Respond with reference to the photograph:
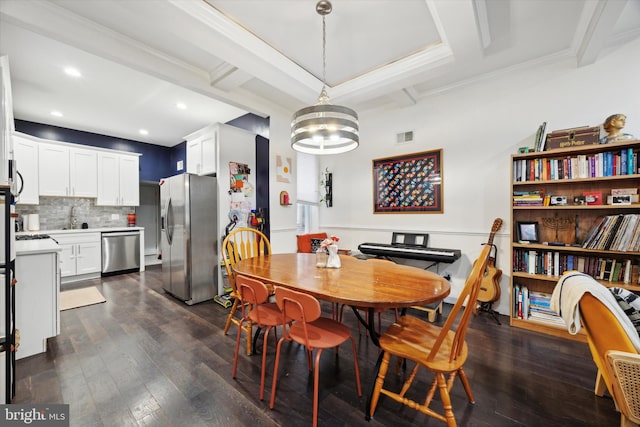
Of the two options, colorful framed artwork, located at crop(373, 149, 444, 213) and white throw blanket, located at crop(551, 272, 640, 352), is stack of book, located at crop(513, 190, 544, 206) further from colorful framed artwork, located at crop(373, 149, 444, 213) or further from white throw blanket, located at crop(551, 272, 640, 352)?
white throw blanket, located at crop(551, 272, 640, 352)

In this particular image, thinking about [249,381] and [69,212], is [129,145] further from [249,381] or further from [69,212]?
[249,381]

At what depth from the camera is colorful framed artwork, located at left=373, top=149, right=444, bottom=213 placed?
347 centimetres

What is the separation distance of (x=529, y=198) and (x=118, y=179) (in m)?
6.88

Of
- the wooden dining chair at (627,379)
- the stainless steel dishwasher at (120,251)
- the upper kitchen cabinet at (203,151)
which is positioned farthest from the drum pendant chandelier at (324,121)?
the stainless steel dishwasher at (120,251)

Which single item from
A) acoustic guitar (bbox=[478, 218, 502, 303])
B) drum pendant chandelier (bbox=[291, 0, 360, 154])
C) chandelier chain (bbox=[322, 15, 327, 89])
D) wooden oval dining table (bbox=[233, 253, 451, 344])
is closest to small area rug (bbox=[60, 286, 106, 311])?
wooden oval dining table (bbox=[233, 253, 451, 344])

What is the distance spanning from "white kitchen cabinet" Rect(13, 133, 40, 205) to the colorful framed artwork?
224 inches

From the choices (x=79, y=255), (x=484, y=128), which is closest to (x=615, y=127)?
(x=484, y=128)

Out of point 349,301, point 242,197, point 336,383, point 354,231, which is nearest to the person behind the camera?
point 349,301

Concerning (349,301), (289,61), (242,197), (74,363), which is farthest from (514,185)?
(74,363)

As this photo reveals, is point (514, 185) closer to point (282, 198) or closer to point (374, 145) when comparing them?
point (374, 145)

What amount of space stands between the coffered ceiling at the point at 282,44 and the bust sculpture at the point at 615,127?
2.15ft

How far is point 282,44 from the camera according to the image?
100.0 inches

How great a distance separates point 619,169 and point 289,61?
133 inches

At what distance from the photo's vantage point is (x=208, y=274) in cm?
362
